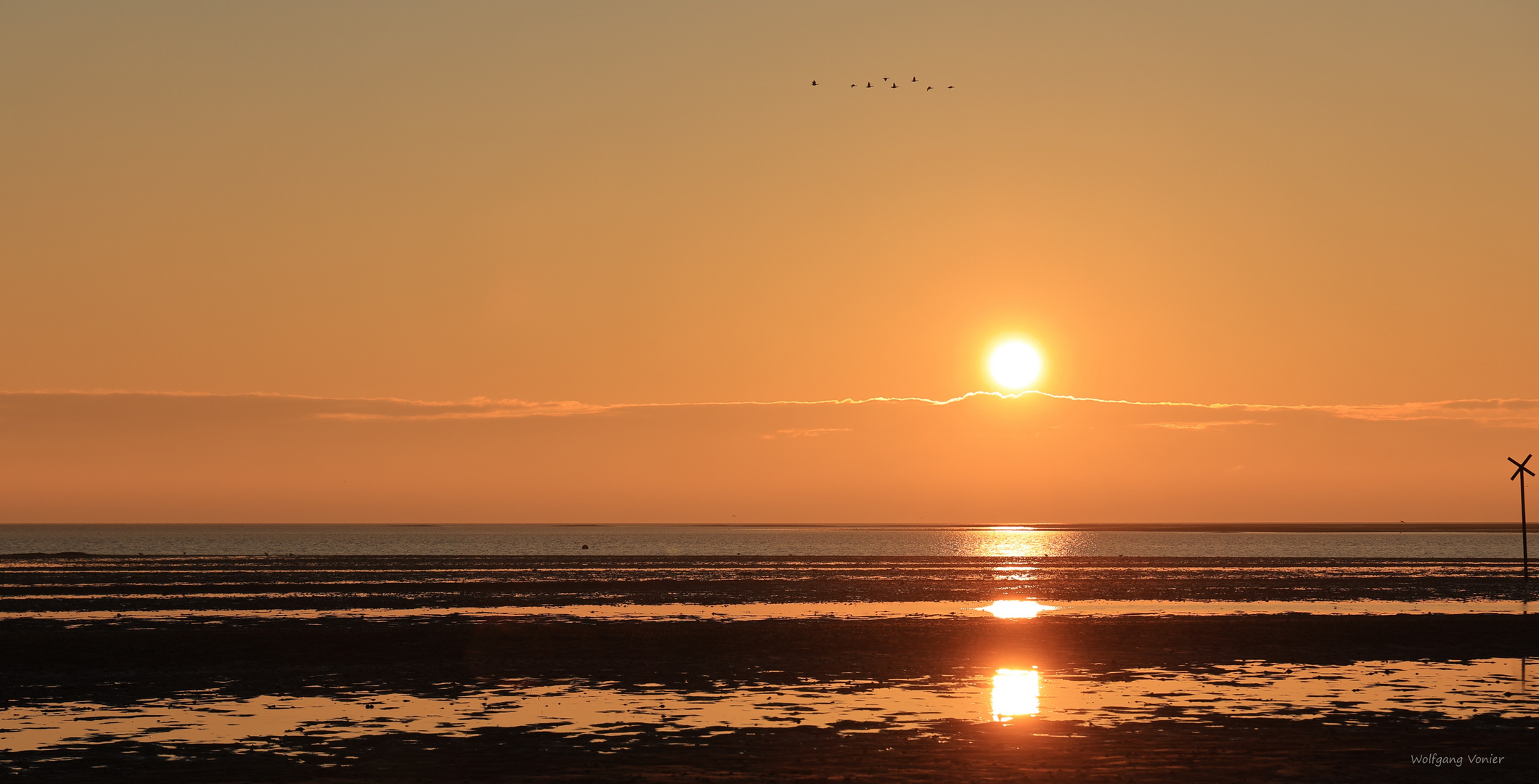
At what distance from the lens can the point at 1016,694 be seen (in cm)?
2972

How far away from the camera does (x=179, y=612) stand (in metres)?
56.6

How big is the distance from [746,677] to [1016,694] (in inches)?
276

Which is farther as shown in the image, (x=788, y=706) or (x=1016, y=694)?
(x=1016, y=694)

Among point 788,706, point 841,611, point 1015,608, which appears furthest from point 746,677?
point 1015,608

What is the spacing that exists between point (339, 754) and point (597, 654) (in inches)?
678

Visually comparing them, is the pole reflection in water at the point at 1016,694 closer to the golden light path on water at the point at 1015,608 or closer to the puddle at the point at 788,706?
the puddle at the point at 788,706

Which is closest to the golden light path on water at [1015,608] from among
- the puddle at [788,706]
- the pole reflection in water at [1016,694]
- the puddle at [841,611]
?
the puddle at [841,611]

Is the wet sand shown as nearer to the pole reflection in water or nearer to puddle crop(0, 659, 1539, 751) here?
puddle crop(0, 659, 1539, 751)

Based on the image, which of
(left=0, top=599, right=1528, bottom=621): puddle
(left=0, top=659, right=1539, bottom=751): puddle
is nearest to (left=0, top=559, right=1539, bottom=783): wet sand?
(left=0, top=659, right=1539, bottom=751): puddle

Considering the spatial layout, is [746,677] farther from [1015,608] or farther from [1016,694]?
[1015,608]

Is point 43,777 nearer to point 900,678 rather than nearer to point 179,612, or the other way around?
point 900,678

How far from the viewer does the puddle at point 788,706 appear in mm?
25156

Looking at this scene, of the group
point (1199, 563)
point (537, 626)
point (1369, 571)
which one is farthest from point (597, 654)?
point (1199, 563)

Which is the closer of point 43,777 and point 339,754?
point 43,777
